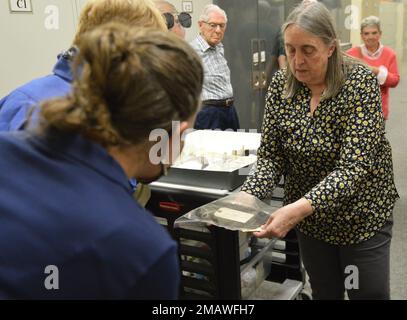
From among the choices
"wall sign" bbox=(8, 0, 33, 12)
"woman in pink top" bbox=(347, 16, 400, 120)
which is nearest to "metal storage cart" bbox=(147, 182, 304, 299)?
"wall sign" bbox=(8, 0, 33, 12)

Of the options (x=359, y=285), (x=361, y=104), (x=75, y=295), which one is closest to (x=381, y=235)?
(x=359, y=285)

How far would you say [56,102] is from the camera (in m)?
0.63

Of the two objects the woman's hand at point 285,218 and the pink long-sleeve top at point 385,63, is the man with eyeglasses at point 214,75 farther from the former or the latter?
the woman's hand at point 285,218

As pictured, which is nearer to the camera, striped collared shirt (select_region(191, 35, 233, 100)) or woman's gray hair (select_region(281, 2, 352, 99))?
woman's gray hair (select_region(281, 2, 352, 99))

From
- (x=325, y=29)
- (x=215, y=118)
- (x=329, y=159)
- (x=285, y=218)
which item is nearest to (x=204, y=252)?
(x=285, y=218)

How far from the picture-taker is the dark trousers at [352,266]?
1271 mm

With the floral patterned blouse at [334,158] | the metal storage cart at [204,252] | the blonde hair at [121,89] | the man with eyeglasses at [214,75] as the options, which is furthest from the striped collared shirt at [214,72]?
the blonde hair at [121,89]

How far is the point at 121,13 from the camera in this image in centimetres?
104

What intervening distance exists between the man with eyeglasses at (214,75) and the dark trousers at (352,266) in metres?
1.90

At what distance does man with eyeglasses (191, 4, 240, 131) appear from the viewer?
3.21 m

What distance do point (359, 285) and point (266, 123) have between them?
0.55m

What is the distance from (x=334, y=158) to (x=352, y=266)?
12.9 inches

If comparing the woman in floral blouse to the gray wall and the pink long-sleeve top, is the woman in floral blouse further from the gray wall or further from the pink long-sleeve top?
the pink long-sleeve top
